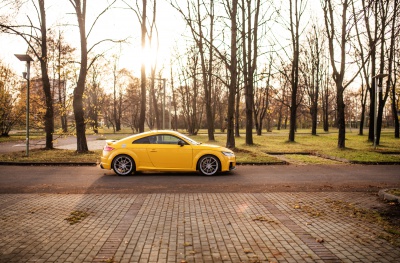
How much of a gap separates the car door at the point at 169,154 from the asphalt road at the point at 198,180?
360 mm

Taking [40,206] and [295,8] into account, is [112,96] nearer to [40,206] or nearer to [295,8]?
[295,8]

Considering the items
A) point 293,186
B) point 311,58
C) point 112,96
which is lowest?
point 293,186

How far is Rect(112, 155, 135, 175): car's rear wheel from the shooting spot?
1066 centimetres

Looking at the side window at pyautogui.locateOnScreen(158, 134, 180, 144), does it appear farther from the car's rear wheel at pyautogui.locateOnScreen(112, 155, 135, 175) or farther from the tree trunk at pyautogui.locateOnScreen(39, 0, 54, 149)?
the tree trunk at pyautogui.locateOnScreen(39, 0, 54, 149)

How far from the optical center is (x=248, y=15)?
832 inches

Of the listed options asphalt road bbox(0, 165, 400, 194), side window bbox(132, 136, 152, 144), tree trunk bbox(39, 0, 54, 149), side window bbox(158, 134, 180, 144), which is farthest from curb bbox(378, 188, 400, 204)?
tree trunk bbox(39, 0, 54, 149)

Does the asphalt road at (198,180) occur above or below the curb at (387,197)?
below

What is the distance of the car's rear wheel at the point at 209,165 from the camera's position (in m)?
10.8

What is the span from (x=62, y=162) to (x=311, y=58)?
37834 millimetres

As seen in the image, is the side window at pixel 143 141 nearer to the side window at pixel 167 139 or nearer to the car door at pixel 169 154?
the car door at pixel 169 154

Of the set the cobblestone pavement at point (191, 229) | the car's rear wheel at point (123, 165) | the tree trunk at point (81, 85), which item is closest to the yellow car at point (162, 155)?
the car's rear wheel at point (123, 165)

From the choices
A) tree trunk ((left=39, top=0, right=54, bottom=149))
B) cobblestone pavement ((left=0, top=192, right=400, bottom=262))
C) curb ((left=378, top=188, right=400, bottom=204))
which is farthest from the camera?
tree trunk ((left=39, top=0, right=54, bottom=149))

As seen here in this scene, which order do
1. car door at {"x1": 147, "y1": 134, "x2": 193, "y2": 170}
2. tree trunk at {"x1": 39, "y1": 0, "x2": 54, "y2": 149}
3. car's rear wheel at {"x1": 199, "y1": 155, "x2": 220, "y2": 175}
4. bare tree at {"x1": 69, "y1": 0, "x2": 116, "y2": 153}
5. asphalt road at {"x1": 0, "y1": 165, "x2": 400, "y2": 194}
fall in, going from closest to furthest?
asphalt road at {"x1": 0, "y1": 165, "x2": 400, "y2": 194}
car door at {"x1": 147, "y1": 134, "x2": 193, "y2": 170}
car's rear wheel at {"x1": 199, "y1": 155, "x2": 220, "y2": 175}
bare tree at {"x1": 69, "y1": 0, "x2": 116, "y2": 153}
tree trunk at {"x1": 39, "y1": 0, "x2": 54, "y2": 149}

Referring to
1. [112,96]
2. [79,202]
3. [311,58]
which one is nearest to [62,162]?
[79,202]
